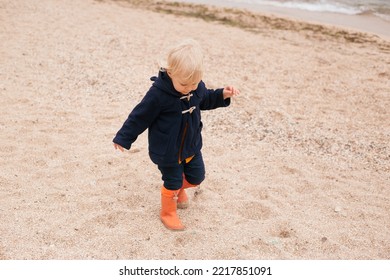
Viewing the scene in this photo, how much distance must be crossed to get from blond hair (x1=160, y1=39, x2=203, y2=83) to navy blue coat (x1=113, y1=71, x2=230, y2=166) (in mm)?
134

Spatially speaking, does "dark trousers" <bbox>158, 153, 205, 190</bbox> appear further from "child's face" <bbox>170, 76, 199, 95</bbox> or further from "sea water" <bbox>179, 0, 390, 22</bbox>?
"sea water" <bbox>179, 0, 390, 22</bbox>

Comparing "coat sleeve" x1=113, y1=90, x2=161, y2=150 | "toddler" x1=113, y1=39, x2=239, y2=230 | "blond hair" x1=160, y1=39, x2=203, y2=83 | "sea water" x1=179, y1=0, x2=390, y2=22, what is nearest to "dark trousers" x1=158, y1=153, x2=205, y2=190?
"toddler" x1=113, y1=39, x2=239, y2=230

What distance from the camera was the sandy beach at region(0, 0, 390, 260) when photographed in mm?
3297

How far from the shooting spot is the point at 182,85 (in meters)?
2.95

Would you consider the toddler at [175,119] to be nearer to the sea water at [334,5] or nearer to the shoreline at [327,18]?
the shoreline at [327,18]

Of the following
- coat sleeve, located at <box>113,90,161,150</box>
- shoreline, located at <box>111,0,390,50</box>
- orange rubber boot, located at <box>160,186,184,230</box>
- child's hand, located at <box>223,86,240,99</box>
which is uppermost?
child's hand, located at <box>223,86,240,99</box>

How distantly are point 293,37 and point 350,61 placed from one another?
1.94m

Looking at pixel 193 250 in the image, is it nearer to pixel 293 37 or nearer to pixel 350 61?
pixel 350 61

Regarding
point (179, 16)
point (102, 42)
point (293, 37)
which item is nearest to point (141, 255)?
point (102, 42)

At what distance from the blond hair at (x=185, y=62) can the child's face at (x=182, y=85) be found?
0.03 metres

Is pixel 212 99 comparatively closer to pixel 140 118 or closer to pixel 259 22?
pixel 140 118

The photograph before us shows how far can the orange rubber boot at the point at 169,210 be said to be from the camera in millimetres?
3410

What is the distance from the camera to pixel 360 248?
10.8 feet

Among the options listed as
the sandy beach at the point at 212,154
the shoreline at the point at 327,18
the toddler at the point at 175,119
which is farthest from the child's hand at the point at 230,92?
the shoreline at the point at 327,18
